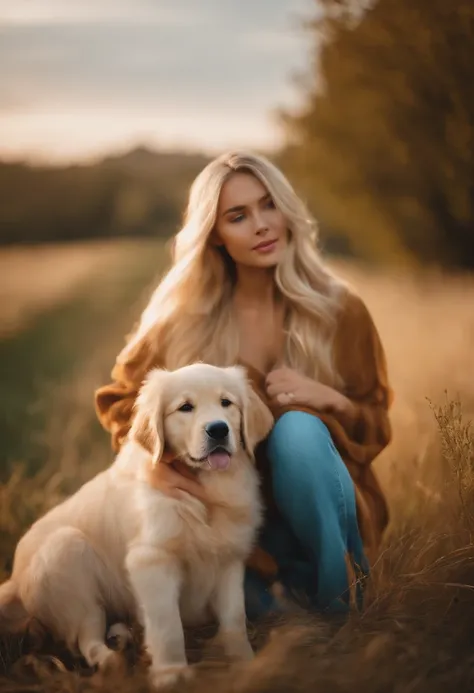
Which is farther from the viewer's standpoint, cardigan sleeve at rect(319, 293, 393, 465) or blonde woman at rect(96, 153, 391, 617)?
cardigan sleeve at rect(319, 293, 393, 465)

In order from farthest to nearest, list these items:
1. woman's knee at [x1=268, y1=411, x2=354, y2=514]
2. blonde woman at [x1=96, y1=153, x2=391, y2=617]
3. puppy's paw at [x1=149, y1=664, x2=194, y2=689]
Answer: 1. blonde woman at [x1=96, y1=153, x2=391, y2=617]
2. woman's knee at [x1=268, y1=411, x2=354, y2=514]
3. puppy's paw at [x1=149, y1=664, x2=194, y2=689]

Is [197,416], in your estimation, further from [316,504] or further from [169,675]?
[169,675]

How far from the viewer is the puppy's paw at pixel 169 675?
2.21 meters

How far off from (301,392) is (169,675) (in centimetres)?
102

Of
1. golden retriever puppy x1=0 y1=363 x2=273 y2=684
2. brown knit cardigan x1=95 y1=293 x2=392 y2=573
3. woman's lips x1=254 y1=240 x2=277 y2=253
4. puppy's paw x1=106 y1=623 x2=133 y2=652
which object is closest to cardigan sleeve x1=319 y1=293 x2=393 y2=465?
brown knit cardigan x1=95 y1=293 x2=392 y2=573

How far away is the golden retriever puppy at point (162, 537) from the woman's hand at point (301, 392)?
20 cm

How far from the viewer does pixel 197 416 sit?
2355 mm

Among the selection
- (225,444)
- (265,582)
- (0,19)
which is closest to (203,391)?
(225,444)

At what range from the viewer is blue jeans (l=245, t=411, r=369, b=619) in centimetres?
258

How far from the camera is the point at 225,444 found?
2350 mm

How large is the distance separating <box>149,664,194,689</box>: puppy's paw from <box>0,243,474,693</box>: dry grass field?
3 centimetres

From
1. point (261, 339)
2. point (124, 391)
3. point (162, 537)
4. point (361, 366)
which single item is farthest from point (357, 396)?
point (162, 537)

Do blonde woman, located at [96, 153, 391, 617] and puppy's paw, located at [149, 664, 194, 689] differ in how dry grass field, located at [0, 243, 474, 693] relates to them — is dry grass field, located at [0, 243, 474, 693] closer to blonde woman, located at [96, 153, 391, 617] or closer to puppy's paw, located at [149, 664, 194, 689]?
puppy's paw, located at [149, 664, 194, 689]

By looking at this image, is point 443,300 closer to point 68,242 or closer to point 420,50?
point 420,50
